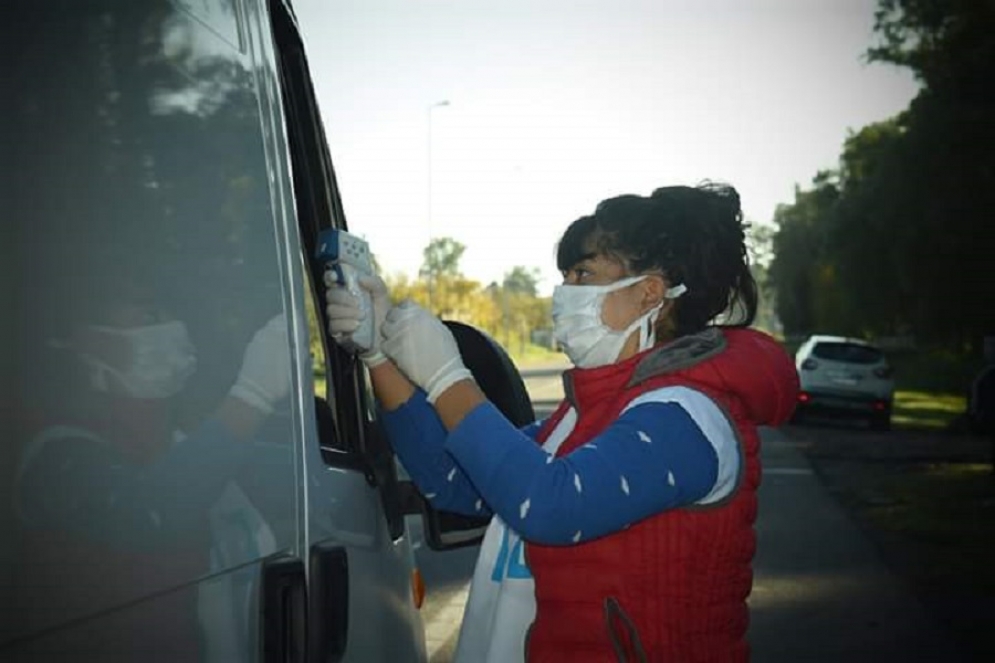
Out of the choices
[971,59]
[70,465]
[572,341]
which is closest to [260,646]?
[70,465]

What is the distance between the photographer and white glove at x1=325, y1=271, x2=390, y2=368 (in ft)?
6.91

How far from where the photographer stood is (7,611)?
1.16 metres

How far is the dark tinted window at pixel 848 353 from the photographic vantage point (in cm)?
2381

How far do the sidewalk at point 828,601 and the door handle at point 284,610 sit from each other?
4.99 m

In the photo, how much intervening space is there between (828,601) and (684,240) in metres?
6.28

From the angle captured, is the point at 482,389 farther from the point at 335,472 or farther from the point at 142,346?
the point at 142,346

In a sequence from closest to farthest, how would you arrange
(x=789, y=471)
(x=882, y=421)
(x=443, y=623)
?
(x=443, y=623)
(x=789, y=471)
(x=882, y=421)

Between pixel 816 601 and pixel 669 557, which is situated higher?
pixel 669 557

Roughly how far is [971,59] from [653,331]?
25964 millimetres

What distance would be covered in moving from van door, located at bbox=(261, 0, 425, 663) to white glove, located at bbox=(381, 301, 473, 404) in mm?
157

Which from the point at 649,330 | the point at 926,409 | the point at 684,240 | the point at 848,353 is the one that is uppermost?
the point at 684,240

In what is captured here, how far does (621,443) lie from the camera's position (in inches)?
77.5

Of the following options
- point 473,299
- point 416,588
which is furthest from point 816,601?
point 473,299

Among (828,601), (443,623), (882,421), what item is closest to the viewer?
(443,623)
